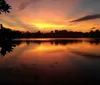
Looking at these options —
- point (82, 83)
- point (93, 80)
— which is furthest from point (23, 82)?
point (93, 80)

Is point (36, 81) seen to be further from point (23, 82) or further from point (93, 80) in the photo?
point (93, 80)

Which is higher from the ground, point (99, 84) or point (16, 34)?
point (16, 34)

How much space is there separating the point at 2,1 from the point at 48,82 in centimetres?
908

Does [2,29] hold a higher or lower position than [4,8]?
lower

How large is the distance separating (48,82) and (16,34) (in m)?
9.09

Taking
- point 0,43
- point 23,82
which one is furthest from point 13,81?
point 0,43

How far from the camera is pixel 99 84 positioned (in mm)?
14922

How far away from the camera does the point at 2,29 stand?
747 centimetres

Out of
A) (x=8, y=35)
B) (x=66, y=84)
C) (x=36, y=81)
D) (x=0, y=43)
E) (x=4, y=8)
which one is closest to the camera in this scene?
(x=8, y=35)

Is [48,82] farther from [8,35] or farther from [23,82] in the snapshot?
[8,35]

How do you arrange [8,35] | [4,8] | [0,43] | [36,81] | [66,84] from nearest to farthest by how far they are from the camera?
[8,35]
[0,43]
[4,8]
[66,84]
[36,81]

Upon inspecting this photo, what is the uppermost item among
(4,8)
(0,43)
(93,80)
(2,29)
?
(4,8)

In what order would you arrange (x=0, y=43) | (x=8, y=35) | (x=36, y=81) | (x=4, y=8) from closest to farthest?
(x=8, y=35) < (x=0, y=43) < (x=4, y=8) < (x=36, y=81)

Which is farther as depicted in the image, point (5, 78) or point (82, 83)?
point (5, 78)
